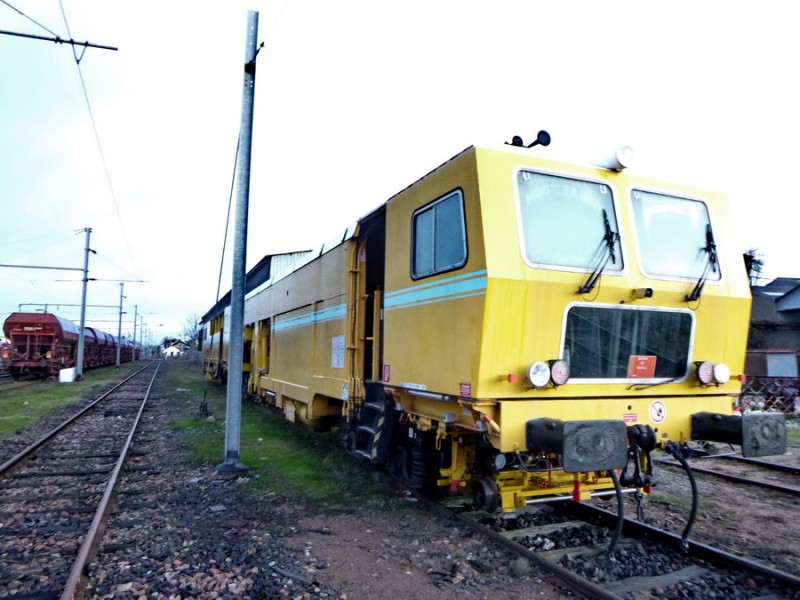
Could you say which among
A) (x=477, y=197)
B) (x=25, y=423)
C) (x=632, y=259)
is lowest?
(x=25, y=423)

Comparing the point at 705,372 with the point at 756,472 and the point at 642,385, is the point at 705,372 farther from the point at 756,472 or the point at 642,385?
the point at 756,472

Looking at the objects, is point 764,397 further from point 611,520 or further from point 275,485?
point 275,485

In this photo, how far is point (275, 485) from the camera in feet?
23.7

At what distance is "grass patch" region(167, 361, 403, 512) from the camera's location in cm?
673

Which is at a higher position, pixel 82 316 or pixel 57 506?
pixel 82 316

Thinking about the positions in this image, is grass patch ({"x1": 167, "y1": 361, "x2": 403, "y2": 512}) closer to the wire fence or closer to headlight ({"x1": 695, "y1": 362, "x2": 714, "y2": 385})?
headlight ({"x1": 695, "y1": 362, "x2": 714, "y2": 385})

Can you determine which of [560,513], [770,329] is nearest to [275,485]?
[560,513]

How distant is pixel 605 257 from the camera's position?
4.88m

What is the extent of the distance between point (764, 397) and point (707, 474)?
8870 mm

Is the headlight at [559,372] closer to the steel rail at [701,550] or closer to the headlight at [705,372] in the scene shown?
the headlight at [705,372]

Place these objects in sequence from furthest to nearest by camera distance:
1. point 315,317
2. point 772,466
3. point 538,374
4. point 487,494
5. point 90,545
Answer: point 315,317
point 772,466
point 487,494
point 90,545
point 538,374

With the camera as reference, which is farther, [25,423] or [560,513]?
[25,423]

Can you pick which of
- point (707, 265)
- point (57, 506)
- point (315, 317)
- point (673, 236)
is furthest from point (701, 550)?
point (57, 506)

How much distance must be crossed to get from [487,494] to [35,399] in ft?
58.9
